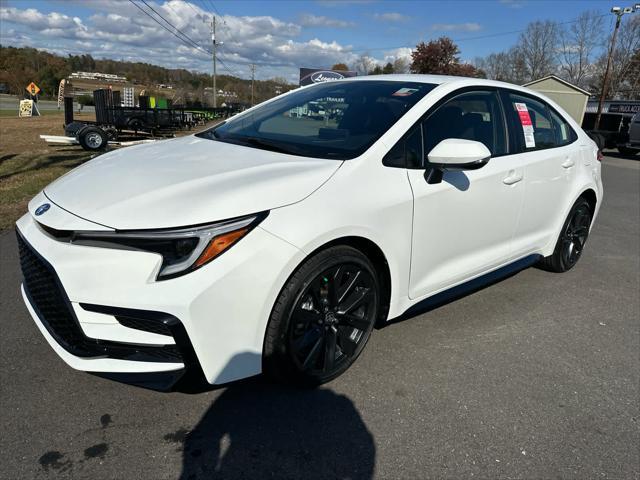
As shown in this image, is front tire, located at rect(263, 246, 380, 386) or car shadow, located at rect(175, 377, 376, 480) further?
front tire, located at rect(263, 246, 380, 386)

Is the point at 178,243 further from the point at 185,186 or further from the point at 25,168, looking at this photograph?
the point at 25,168

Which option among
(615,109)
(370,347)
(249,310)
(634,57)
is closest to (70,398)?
(249,310)

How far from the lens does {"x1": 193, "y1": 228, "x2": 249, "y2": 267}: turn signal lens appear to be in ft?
6.63

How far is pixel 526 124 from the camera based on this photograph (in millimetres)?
3725

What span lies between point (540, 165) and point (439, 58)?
59.0m

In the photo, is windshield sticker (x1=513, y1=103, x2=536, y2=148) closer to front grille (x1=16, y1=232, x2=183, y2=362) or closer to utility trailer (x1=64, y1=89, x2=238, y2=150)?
front grille (x1=16, y1=232, x2=183, y2=362)

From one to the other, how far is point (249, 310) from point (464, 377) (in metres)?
1.46

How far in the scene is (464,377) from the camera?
284cm

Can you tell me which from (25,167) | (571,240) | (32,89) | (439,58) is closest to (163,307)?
(571,240)

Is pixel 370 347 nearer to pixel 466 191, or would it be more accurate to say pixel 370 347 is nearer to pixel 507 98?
pixel 466 191

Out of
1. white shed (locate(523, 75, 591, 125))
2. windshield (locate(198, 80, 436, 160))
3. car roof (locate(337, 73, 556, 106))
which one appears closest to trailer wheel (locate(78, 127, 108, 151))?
windshield (locate(198, 80, 436, 160))

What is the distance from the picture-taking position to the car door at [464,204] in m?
2.85

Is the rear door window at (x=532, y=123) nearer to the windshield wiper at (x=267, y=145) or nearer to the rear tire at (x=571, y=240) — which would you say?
the rear tire at (x=571, y=240)

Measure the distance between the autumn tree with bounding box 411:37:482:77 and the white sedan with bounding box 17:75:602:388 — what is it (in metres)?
57.8
